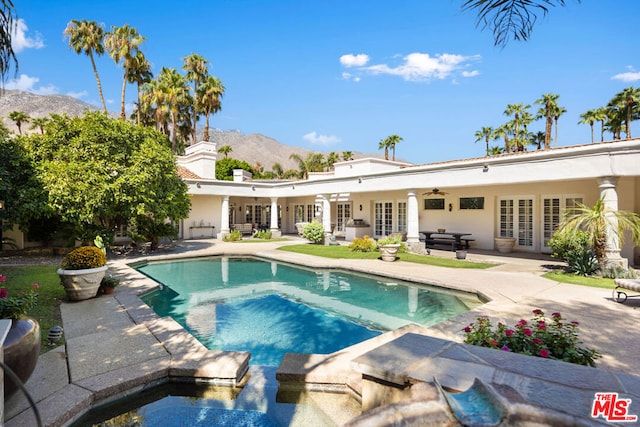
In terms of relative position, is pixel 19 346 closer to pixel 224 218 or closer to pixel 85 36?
pixel 224 218

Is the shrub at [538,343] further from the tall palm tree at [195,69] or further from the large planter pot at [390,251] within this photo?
the tall palm tree at [195,69]

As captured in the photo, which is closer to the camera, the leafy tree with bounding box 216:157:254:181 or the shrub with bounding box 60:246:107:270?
the shrub with bounding box 60:246:107:270

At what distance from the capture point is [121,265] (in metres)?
13.4

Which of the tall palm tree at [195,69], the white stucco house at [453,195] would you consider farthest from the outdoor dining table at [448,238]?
the tall palm tree at [195,69]

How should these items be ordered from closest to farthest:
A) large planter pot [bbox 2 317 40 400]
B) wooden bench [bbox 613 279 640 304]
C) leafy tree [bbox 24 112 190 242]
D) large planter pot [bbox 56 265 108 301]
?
large planter pot [bbox 2 317 40 400]
wooden bench [bbox 613 279 640 304]
large planter pot [bbox 56 265 108 301]
leafy tree [bbox 24 112 190 242]

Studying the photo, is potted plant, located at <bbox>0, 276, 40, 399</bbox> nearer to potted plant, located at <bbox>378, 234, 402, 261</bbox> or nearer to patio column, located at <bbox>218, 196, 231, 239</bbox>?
potted plant, located at <bbox>378, 234, 402, 261</bbox>

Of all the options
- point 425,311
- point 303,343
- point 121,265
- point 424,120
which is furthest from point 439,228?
point 121,265

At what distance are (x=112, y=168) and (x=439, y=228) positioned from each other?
16.6m

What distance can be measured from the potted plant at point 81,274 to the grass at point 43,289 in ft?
1.50

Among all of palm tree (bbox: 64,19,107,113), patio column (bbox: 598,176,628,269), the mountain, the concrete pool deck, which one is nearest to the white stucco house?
patio column (bbox: 598,176,628,269)

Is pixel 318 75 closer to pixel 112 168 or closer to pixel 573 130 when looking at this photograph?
pixel 112 168

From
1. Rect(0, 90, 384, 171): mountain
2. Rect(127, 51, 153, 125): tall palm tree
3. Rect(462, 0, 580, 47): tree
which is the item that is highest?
Rect(0, 90, 384, 171): mountain

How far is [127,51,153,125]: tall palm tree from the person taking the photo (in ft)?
94.0

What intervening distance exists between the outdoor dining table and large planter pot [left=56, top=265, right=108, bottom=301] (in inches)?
587
